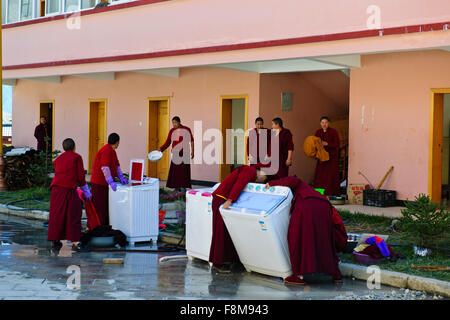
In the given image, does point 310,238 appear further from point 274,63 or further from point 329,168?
point 274,63

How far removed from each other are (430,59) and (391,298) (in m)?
7.13

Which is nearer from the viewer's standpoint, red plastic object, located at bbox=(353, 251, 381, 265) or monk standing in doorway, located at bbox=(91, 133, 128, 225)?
red plastic object, located at bbox=(353, 251, 381, 265)

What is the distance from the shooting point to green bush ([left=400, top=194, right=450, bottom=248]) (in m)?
8.98

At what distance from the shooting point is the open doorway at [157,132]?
1991cm

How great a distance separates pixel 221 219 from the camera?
8.85 meters

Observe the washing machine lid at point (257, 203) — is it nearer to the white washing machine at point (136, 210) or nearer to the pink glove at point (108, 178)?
the white washing machine at point (136, 210)

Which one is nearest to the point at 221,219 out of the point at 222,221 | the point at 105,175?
the point at 222,221

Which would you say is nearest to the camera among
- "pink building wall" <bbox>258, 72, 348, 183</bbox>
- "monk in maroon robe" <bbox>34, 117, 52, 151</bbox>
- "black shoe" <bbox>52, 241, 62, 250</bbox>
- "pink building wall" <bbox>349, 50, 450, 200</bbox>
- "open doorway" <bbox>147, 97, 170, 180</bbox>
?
"black shoe" <bbox>52, 241, 62, 250</bbox>

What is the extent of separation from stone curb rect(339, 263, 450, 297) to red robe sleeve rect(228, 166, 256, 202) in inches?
61.3

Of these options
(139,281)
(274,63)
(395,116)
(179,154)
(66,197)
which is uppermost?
(274,63)

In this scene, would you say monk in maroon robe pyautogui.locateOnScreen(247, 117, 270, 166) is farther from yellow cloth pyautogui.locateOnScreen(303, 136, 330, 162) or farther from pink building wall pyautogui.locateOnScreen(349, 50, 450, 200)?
pink building wall pyautogui.locateOnScreen(349, 50, 450, 200)

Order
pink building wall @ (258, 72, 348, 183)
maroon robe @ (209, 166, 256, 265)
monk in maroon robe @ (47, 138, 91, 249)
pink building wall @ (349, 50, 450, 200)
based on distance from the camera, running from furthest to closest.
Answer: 1. pink building wall @ (258, 72, 348, 183)
2. pink building wall @ (349, 50, 450, 200)
3. monk in maroon robe @ (47, 138, 91, 249)
4. maroon robe @ (209, 166, 256, 265)

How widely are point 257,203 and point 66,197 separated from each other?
3.43m

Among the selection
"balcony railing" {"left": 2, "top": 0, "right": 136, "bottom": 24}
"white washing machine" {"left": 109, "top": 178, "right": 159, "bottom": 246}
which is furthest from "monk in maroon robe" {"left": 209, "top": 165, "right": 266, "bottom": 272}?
"balcony railing" {"left": 2, "top": 0, "right": 136, "bottom": 24}
